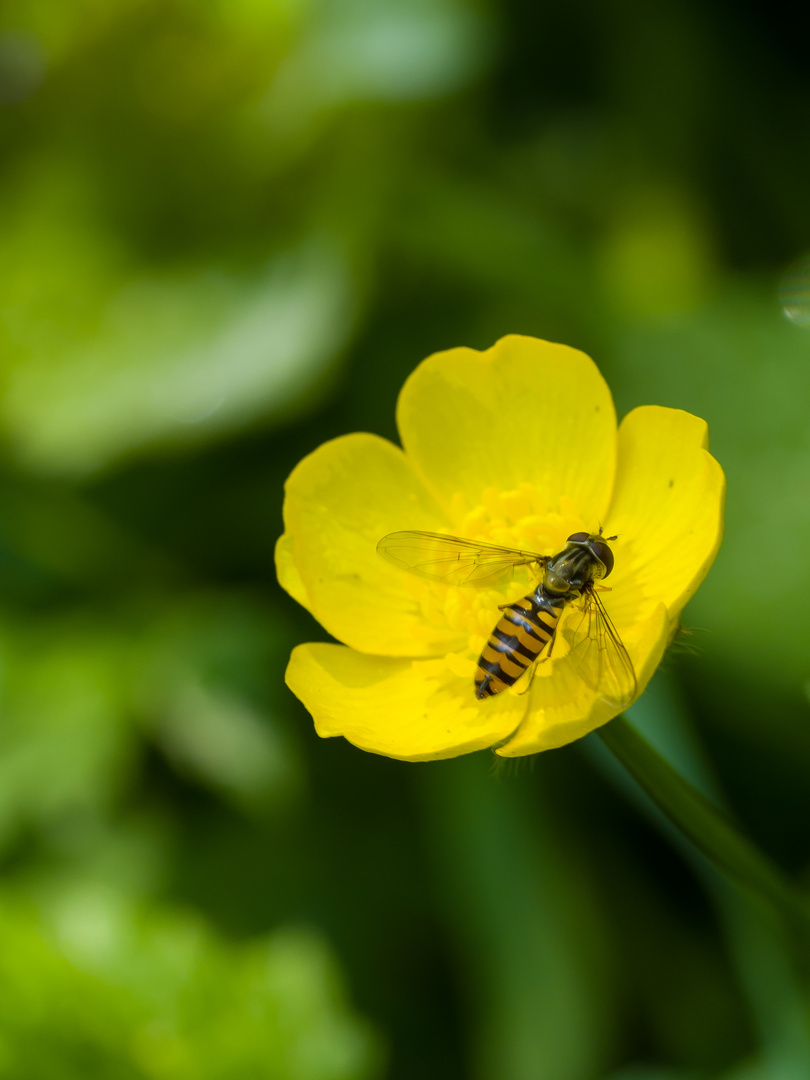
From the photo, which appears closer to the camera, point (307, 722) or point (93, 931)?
point (93, 931)

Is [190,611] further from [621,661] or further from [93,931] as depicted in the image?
[621,661]

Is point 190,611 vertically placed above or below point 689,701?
below

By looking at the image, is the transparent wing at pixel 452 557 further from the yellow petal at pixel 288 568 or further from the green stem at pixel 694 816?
the green stem at pixel 694 816

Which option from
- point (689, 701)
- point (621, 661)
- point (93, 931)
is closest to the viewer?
point (621, 661)

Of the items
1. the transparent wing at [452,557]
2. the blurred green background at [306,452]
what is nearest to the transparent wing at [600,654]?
the transparent wing at [452,557]

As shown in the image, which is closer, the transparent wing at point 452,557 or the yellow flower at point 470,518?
the yellow flower at point 470,518

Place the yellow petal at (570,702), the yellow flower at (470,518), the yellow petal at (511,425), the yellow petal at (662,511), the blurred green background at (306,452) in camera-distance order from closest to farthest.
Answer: the yellow petal at (570,702) < the yellow petal at (662,511) < the yellow flower at (470,518) < the yellow petal at (511,425) < the blurred green background at (306,452)

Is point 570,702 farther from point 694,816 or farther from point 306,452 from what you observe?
point 306,452

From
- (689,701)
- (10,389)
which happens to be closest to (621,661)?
(689,701)
